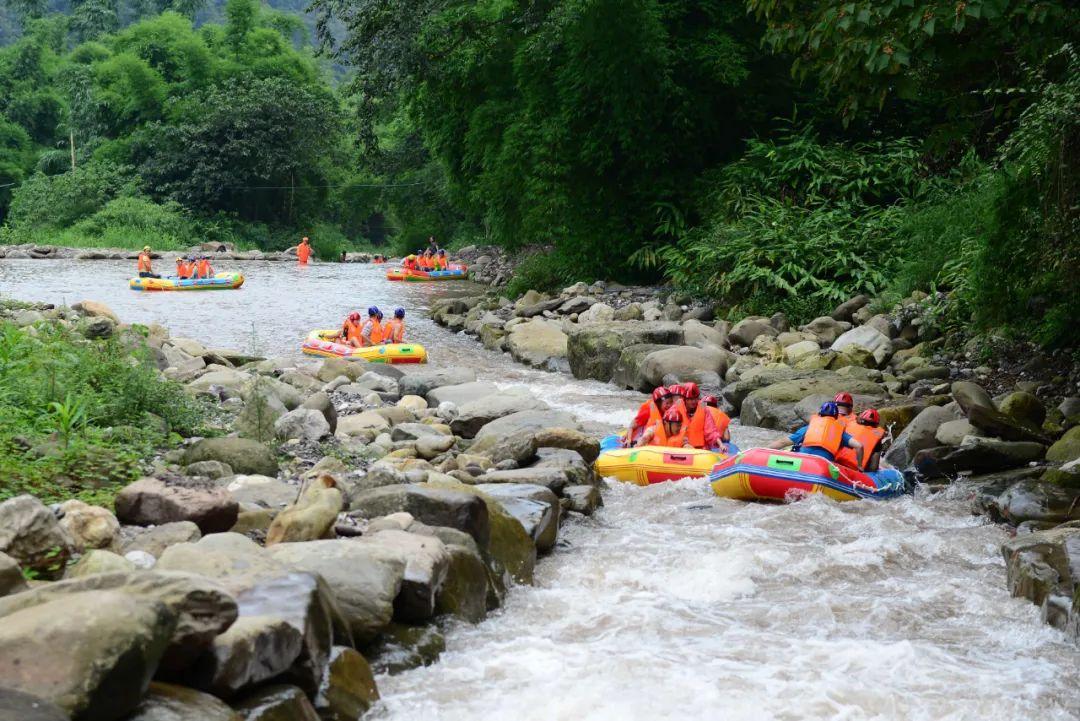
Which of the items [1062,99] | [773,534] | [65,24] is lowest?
[773,534]

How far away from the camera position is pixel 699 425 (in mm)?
10156

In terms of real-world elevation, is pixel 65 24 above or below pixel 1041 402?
above

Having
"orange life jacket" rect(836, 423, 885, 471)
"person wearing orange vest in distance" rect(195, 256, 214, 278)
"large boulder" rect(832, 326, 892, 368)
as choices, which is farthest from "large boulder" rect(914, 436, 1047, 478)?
"person wearing orange vest in distance" rect(195, 256, 214, 278)

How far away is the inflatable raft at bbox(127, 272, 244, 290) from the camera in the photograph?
26031 millimetres

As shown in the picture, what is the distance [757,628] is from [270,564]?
2.53 m

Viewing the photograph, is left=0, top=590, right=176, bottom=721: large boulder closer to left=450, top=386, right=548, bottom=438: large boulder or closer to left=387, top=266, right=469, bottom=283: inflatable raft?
left=450, top=386, right=548, bottom=438: large boulder

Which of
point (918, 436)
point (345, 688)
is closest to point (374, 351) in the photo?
point (918, 436)

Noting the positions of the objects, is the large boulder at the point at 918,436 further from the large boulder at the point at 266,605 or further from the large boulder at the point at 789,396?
the large boulder at the point at 266,605

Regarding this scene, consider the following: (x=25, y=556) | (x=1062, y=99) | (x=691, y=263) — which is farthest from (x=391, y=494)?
(x=691, y=263)

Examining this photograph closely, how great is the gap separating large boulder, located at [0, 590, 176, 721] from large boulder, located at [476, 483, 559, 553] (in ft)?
11.3

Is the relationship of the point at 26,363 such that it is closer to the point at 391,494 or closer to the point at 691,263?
the point at 391,494

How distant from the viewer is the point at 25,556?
4746 mm

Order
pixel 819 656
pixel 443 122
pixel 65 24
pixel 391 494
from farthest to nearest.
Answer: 1. pixel 65 24
2. pixel 443 122
3. pixel 391 494
4. pixel 819 656

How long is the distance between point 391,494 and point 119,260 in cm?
3456
